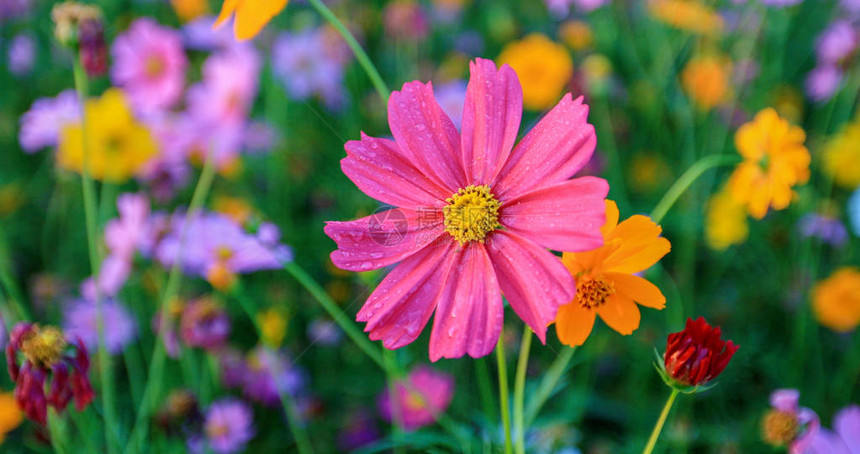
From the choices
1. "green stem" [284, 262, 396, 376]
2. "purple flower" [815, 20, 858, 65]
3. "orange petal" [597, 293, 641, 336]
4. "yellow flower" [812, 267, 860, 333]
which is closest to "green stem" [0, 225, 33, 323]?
"green stem" [284, 262, 396, 376]

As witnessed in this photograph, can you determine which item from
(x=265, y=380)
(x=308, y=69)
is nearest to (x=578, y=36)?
(x=308, y=69)

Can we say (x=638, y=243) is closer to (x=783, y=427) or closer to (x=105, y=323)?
(x=783, y=427)

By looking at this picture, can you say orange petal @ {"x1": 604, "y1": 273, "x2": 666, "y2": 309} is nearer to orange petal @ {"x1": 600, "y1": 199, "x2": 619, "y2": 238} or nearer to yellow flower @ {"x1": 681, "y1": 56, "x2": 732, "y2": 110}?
orange petal @ {"x1": 600, "y1": 199, "x2": 619, "y2": 238}

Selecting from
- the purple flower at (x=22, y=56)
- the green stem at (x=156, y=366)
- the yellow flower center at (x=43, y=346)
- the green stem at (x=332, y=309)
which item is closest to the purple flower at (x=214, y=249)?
the green stem at (x=156, y=366)

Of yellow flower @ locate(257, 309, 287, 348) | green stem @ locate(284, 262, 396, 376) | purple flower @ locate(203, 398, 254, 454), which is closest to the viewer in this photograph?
green stem @ locate(284, 262, 396, 376)

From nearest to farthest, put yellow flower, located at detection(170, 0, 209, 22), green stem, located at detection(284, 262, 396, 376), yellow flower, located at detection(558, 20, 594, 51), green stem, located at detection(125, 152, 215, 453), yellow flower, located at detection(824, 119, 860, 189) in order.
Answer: green stem, located at detection(284, 262, 396, 376) < green stem, located at detection(125, 152, 215, 453) < yellow flower, located at detection(824, 119, 860, 189) < yellow flower, located at detection(558, 20, 594, 51) < yellow flower, located at detection(170, 0, 209, 22)

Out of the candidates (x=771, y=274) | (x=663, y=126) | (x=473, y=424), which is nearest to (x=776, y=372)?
(x=771, y=274)

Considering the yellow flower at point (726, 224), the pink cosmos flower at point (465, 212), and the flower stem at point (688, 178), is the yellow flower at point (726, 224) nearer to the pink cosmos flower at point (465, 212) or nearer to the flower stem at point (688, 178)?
the flower stem at point (688, 178)
